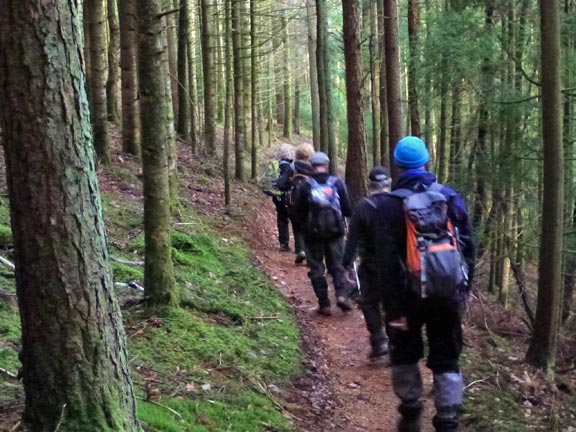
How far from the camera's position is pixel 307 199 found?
27.7 feet

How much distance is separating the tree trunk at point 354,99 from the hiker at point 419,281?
8408 millimetres

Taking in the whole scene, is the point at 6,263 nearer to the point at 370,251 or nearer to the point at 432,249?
the point at 370,251

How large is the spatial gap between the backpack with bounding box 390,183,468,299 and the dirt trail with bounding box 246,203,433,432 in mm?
1706

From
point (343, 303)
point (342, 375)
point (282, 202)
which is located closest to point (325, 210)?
point (343, 303)

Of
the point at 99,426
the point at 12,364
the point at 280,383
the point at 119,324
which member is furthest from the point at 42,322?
the point at 280,383

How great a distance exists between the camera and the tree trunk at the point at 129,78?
12.1m

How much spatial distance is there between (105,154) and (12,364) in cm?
871

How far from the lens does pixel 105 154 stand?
12.6 m

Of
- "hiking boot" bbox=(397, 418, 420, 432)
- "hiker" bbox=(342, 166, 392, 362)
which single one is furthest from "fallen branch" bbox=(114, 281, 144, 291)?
"hiking boot" bbox=(397, 418, 420, 432)

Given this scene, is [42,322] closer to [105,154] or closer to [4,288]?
[4,288]

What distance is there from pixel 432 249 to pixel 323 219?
12.8 ft

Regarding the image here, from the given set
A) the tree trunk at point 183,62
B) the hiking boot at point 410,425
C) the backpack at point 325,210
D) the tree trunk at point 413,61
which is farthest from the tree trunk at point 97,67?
the hiking boot at point 410,425

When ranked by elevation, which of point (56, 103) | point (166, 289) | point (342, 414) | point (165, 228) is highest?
point (56, 103)

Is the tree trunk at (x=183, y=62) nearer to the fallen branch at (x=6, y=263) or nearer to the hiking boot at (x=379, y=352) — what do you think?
the fallen branch at (x=6, y=263)
